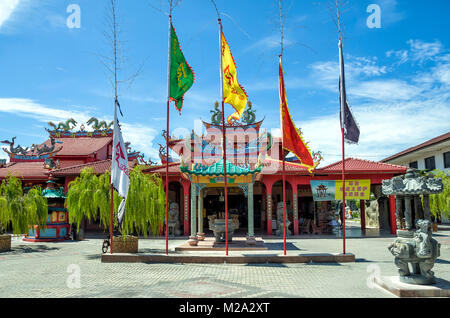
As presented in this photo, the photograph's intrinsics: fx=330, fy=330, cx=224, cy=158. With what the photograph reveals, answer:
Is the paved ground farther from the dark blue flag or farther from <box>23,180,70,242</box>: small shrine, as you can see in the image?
<box>23,180,70,242</box>: small shrine

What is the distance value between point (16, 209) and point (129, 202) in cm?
612

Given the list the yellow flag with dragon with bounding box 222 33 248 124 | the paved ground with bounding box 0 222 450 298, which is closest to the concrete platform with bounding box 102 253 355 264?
the paved ground with bounding box 0 222 450 298

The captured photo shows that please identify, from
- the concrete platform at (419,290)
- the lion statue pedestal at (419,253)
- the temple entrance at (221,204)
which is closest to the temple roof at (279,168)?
the temple entrance at (221,204)

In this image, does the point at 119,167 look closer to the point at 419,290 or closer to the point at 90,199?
the point at 90,199

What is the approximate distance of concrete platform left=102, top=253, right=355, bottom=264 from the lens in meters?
10.8

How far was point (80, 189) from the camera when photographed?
1308 centimetres

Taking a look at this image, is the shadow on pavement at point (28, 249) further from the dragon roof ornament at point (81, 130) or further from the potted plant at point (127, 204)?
the dragon roof ornament at point (81, 130)

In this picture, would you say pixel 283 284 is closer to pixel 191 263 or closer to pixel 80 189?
pixel 191 263

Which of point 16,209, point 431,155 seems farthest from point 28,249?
point 431,155

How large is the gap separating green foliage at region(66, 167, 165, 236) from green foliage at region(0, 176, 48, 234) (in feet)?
10.7

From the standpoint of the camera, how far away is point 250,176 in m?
13.8

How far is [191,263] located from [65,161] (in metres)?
21.6

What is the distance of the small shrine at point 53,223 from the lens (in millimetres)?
18422
